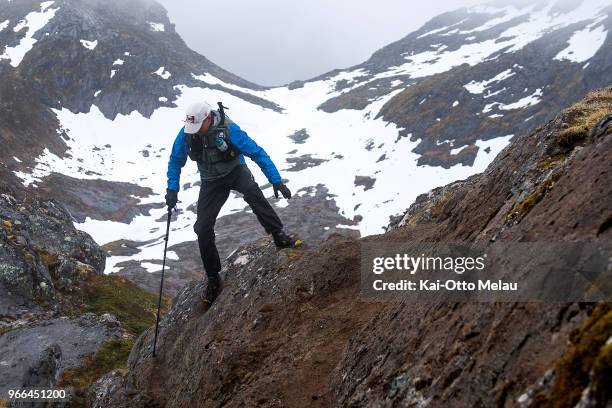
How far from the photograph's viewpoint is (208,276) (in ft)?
44.9

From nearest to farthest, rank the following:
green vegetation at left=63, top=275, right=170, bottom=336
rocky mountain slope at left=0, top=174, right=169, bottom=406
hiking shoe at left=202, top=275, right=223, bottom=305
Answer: hiking shoe at left=202, top=275, right=223, bottom=305 → rocky mountain slope at left=0, top=174, right=169, bottom=406 → green vegetation at left=63, top=275, right=170, bottom=336

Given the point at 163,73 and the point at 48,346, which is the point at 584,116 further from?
the point at 163,73

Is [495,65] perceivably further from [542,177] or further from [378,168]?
[542,177]

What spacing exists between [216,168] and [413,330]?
7226 millimetres

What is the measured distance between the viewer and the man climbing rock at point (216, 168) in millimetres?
11664

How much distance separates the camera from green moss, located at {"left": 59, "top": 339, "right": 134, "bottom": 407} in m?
18.1

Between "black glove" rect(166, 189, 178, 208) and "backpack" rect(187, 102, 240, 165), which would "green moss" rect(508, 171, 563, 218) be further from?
"black glove" rect(166, 189, 178, 208)

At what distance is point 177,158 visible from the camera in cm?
1249

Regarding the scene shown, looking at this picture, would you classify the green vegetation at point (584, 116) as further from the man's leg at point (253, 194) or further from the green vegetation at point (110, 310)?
the green vegetation at point (110, 310)

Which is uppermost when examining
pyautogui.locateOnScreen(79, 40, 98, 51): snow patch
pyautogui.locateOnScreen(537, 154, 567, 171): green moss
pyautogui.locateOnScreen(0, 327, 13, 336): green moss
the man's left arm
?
pyautogui.locateOnScreen(79, 40, 98, 51): snow patch

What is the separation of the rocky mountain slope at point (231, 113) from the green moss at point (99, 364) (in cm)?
5093

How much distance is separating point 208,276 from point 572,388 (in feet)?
37.2

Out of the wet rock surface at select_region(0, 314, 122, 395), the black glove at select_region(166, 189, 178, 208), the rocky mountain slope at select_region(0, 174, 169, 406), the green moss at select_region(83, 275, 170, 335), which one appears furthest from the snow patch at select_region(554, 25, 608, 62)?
the black glove at select_region(166, 189, 178, 208)

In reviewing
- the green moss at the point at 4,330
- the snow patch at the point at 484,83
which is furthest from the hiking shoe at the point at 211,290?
the snow patch at the point at 484,83
